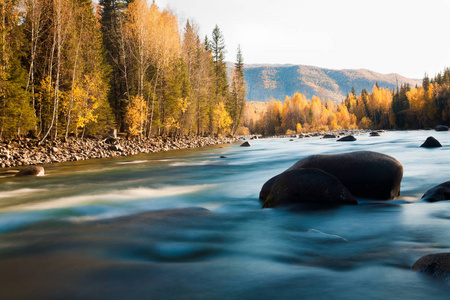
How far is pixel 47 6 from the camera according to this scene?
65.3 feet

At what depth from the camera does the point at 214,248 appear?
12.6ft

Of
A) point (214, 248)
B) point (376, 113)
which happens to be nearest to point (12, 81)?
point (214, 248)

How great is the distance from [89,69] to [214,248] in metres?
24.5

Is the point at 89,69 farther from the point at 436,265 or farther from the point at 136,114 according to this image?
the point at 436,265

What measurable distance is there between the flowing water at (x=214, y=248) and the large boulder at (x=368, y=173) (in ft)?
1.38

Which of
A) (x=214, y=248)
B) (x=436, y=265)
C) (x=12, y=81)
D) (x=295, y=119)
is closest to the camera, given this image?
(x=436, y=265)

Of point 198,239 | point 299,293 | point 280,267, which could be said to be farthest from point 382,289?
point 198,239

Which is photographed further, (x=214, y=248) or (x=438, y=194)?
(x=438, y=194)

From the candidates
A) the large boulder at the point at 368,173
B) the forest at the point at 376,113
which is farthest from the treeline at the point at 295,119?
the large boulder at the point at 368,173

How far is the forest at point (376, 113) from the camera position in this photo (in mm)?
73500

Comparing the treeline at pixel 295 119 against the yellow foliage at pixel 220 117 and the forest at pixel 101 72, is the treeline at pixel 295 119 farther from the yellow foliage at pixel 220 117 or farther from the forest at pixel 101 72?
the forest at pixel 101 72

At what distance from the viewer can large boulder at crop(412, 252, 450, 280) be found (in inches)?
105

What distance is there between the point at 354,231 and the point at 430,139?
1593 centimetres

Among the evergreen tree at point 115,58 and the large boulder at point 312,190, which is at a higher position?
the evergreen tree at point 115,58
